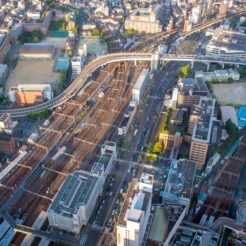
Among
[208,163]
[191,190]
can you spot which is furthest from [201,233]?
[208,163]

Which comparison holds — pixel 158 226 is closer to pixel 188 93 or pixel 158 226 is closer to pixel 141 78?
pixel 188 93

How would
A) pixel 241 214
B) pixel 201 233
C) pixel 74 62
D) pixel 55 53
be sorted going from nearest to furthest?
pixel 201 233, pixel 241 214, pixel 74 62, pixel 55 53

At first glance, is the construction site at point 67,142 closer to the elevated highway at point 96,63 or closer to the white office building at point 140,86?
the elevated highway at point 96,63

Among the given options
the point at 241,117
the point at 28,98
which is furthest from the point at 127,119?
the point at 241,117

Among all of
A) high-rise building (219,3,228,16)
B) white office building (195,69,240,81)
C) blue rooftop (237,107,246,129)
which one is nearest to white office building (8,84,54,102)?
white office building (195,69,240,81)

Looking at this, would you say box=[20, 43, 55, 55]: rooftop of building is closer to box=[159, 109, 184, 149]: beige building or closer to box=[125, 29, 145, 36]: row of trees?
box=[125, 29, 145, 36]: row of trees

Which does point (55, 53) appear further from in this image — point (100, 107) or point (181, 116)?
point (181, 116)
